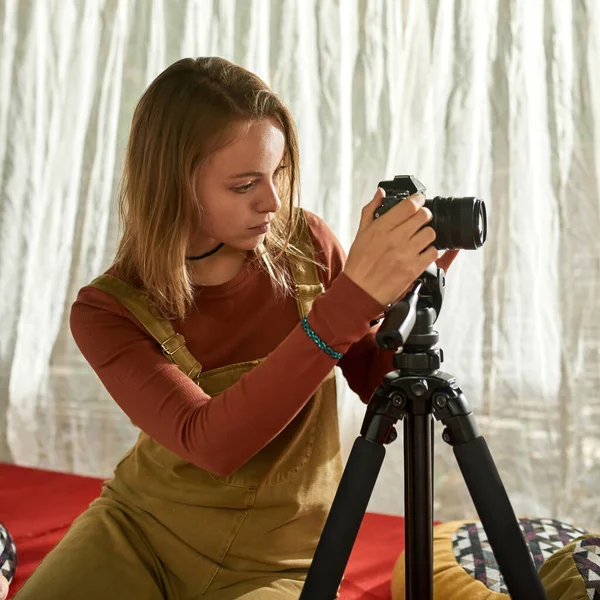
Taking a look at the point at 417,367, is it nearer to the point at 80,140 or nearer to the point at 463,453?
the point at 463,453

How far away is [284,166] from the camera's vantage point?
4.36 ft

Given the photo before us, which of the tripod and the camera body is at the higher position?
the camera body

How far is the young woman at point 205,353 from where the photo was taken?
1.21 m

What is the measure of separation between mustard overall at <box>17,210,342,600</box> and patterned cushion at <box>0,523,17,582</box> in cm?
32

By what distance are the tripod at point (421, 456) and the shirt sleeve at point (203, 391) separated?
8cm

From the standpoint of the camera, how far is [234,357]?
1354 millimetres

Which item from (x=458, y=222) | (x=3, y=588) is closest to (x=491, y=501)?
(x=458, y=222)

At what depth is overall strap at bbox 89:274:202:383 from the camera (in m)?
1.26

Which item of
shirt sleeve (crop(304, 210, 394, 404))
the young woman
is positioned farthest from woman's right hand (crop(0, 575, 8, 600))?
shirt sleeve (crop(304, 210, 394, 404))

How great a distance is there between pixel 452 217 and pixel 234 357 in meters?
0.53

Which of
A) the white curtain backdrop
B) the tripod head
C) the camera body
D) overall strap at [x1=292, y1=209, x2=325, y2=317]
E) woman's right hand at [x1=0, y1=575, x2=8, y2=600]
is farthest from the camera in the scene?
the white curtain backdrop

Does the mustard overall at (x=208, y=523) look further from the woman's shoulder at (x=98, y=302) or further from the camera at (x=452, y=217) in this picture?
the camera at (x=452, y=217)

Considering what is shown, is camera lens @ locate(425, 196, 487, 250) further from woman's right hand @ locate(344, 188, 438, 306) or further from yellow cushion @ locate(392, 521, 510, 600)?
yellow cushion @ locate(392, 521, 510, 600)

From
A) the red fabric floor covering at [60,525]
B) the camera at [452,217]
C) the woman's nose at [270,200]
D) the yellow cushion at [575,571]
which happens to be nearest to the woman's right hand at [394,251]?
the camera at [452,217]
